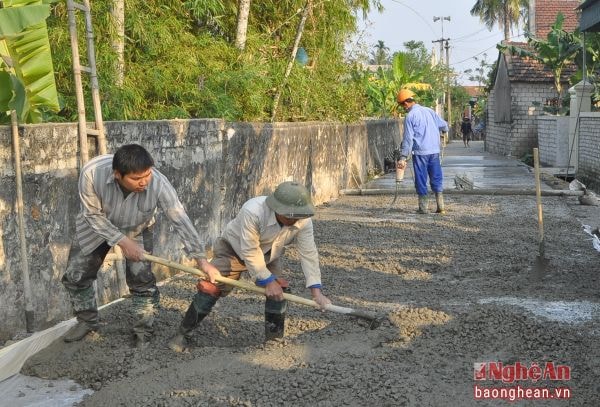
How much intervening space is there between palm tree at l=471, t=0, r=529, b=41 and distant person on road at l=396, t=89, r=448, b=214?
5729 cm

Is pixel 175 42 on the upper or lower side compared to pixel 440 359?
upper

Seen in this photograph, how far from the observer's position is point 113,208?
5.42 meters

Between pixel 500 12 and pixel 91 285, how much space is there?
70.7 meters

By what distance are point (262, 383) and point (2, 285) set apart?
2.03 meters

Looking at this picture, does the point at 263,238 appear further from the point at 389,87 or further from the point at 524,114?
the point at 524,114

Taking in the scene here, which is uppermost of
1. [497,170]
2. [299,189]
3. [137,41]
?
[137,41]

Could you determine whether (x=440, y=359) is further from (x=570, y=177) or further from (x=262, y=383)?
(x=570, y=177)

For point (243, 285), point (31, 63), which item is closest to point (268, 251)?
point (243, 285)

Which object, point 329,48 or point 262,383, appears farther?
point 329,48

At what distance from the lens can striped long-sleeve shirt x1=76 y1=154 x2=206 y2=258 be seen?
529 cm

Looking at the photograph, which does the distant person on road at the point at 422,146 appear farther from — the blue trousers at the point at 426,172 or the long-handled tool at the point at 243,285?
the long-handled tool at the point at 243,285

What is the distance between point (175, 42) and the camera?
10.5m

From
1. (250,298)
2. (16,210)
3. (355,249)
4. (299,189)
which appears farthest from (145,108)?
(299,189)

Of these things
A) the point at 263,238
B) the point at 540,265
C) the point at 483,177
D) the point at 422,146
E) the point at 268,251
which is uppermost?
the point at 422,146
